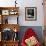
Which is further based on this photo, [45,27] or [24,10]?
[24,10]

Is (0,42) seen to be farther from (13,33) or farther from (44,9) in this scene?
(44,9)

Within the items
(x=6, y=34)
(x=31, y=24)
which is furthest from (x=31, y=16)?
(x=6, y=34)

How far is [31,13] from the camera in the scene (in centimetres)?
630

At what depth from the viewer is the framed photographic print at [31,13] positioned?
20.5 ft

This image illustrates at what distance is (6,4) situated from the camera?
6.28 meters

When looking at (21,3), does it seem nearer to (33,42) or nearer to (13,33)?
(13,33)

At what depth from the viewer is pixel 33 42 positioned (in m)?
5.72

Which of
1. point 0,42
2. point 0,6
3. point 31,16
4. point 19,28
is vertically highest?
point 0,6

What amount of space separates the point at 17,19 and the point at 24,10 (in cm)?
44

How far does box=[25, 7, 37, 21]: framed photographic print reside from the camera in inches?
246

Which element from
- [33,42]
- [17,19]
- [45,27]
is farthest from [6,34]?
[45,27]

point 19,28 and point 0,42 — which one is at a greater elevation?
point 19,28

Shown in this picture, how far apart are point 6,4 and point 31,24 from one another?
122cm

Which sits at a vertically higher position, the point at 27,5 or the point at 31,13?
the point at 27,5
